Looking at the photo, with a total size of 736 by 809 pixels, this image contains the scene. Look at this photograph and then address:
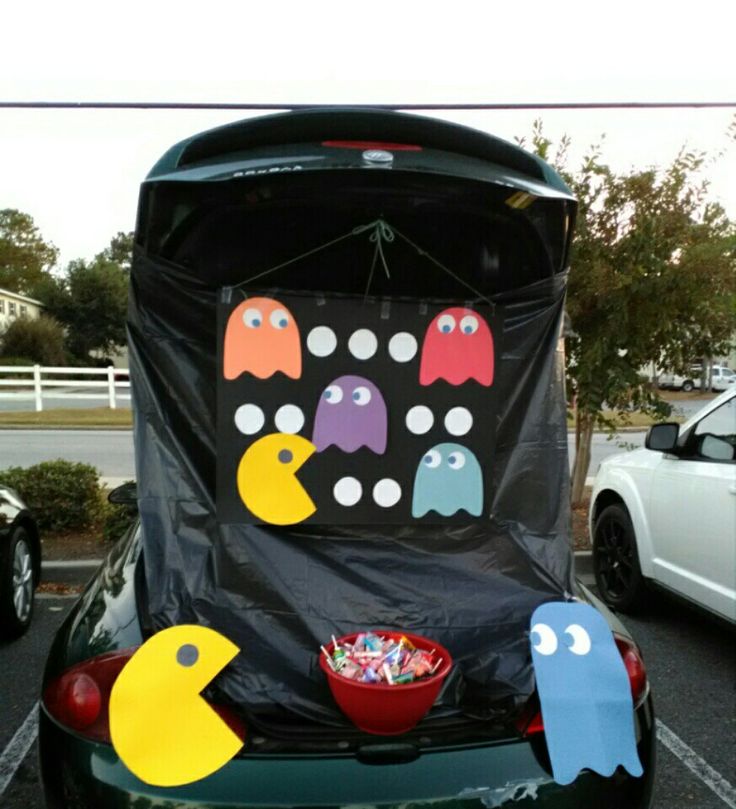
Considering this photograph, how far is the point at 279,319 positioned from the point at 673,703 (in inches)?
116

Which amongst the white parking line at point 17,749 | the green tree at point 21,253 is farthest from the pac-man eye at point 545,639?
the green tree at point 21,253

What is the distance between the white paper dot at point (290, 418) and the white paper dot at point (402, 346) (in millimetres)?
380

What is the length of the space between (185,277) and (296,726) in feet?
4.71

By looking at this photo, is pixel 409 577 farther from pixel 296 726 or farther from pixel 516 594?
pixel 296 726

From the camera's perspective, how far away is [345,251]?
251cm

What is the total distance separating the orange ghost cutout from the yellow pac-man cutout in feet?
0.76

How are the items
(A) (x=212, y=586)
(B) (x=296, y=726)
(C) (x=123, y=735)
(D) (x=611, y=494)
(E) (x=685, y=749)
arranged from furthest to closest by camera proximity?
1. (D) (x=611, y=494)
2. (E) (x=685, y=749)
3. (A) (x=212, y=586)
4. (B) (x=296, y=726)
5. (C) (x=123, y=735)

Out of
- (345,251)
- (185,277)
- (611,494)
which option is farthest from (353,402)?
(611,494)

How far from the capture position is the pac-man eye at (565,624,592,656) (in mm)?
2309

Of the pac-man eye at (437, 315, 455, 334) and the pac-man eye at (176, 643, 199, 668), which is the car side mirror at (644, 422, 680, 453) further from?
the pac-man eye at (176, 643, 199, 668)

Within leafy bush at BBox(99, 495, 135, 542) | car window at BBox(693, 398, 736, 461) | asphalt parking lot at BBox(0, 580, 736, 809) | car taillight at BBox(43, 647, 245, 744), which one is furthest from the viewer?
leafy bush at BBox(99, 495, 135, 542)

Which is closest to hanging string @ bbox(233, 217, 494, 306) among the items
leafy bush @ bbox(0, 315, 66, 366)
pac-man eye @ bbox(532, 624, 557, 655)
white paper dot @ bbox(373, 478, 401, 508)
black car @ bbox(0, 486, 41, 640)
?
white paper dot @ bbox(373, 478, 401, 508)

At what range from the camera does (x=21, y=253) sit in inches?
2692

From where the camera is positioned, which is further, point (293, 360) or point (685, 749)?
point (685, 749)
